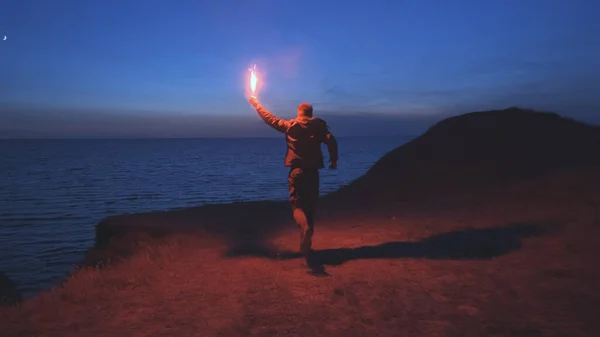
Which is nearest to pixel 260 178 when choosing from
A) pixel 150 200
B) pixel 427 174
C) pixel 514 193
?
pixel 150 200

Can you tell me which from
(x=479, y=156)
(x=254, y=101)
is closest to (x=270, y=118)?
(x=254, y=101)

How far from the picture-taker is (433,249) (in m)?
8.84

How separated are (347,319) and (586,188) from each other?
1063cm

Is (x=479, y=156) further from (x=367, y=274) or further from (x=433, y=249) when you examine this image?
(x=367, y=274)

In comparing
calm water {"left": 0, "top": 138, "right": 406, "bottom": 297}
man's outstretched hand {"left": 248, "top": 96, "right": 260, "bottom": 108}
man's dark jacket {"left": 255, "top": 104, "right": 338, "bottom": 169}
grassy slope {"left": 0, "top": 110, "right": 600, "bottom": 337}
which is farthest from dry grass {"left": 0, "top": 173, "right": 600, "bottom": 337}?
calm water {"left": 0, "top": 138, "right": 406, "bottom": 297}

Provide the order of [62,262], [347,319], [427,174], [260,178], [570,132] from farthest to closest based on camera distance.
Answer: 1. [260,178]
2. [570,132]
3. [427,174]
4. [62,262]
5. [347,319]

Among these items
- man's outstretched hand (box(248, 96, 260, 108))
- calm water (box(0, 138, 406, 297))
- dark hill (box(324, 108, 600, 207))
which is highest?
man's outstretched hand (box(248, 96, 260, 108))

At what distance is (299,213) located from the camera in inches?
302

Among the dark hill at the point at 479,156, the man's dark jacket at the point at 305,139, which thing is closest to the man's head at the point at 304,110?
the man's dark jacket at the point at 305,139

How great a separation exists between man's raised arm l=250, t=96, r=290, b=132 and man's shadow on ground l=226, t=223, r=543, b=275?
7.71ft

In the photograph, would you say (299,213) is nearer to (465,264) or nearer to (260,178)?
(465,264)

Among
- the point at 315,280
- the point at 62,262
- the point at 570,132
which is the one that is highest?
the point at 570,132

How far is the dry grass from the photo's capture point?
17.1ft

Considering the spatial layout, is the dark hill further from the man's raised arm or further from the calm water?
the calm water
